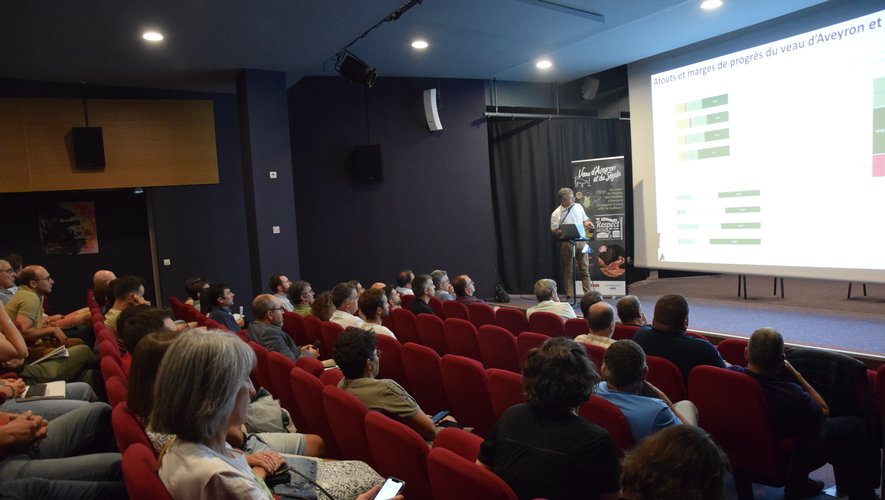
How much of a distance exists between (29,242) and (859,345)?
1039 centimetres

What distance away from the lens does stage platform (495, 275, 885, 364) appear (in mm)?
5504

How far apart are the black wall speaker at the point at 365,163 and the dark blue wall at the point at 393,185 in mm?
127

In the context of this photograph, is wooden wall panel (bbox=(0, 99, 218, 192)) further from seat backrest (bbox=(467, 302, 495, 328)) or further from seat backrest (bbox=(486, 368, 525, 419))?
seat backrest (bbox=(486, 368, 525, 419))

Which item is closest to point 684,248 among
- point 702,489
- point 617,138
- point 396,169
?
point 617,138

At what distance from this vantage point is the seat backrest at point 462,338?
4477 mm

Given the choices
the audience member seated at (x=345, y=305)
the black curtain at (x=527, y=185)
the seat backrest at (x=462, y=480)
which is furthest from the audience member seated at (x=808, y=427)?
the black curtain at (x=527, y=185)

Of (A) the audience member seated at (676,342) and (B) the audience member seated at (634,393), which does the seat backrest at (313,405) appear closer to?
(B) the audience member seated at (634,393)

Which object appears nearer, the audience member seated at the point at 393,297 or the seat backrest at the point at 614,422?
the seat backrest at the point at 614,422

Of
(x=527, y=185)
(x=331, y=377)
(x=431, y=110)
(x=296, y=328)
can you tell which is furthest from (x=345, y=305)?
(x=527, y=185)

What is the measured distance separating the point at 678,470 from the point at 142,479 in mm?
1271

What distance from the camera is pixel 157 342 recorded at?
6.11 feet

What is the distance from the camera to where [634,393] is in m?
2.50

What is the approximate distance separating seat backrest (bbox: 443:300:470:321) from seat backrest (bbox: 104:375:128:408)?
3.55m

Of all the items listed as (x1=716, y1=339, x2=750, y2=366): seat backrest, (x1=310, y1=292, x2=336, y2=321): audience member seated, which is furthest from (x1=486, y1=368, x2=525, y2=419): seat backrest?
(x1=310, y1=292, x2=336, y2=321): audience member seated
